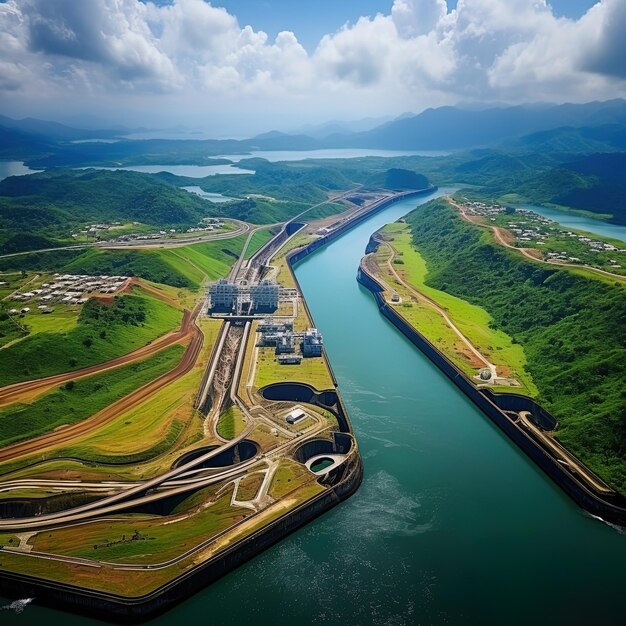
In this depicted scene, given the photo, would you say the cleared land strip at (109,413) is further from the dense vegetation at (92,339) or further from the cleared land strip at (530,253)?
the cleared land strip at (530,253)

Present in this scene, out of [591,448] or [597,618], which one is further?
[591,448]

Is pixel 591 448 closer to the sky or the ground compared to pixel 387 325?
closer to the sky

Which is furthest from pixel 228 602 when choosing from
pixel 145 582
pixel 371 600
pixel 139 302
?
pixel 139 302

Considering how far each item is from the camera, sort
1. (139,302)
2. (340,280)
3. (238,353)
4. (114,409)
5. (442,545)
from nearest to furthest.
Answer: (442,545)
(114,409)
(238,353)
(139,302)
(340,280)

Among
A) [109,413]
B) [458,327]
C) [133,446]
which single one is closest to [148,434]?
[133,446]

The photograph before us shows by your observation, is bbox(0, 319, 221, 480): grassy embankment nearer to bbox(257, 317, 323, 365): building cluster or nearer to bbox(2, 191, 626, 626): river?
bbox(2, 191, 626, 626): river

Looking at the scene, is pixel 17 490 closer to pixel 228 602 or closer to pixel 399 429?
pixel 228 602
